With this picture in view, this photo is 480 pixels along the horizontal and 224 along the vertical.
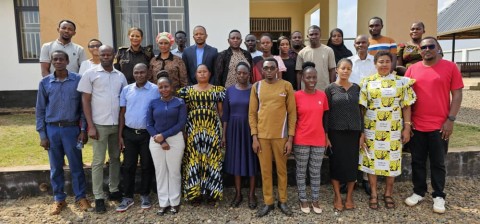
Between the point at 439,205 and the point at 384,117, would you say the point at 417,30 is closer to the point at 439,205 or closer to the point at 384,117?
the point at 384,117

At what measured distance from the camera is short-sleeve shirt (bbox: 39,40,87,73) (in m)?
→ 4.20

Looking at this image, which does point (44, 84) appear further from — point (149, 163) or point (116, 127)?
point (149, 163)

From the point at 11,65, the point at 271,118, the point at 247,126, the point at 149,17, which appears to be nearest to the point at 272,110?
the point at 271,118

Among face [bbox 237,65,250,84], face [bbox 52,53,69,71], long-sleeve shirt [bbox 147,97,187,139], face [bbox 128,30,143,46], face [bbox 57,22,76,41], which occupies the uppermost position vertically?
face [bbox 57,22,76,41]

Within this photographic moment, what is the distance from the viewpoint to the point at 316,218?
3643 millimetres

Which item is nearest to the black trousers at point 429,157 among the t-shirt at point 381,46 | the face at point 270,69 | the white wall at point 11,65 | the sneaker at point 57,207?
the t-shirt at point 381,46

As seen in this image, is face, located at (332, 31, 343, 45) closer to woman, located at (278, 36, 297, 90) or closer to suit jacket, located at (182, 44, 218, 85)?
woman, located at (278, 36, 297, 90)

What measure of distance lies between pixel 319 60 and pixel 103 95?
2.60m

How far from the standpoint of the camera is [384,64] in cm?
358

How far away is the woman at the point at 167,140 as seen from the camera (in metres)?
3.54

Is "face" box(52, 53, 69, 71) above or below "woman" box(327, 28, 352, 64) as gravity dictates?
below

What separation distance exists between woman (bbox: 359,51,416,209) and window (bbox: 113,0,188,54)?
5.19 metres

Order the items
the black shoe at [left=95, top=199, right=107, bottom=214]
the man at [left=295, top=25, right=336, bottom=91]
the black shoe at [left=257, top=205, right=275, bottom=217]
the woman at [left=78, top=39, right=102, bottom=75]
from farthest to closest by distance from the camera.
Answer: the man at [left=295, top=25, right=336, bottom=91] → the woman at [left=78, top=39, right=102, bottom=75] → the black shoe at [left=95, top=199, right=107, bottom=214] → the black shoe at [left=257, top=205, right=275, bottom=217]

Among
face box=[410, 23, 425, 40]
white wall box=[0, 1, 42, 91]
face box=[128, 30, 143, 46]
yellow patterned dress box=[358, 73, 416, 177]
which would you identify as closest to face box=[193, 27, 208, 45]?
face box=[128, 30, 143, 46]
